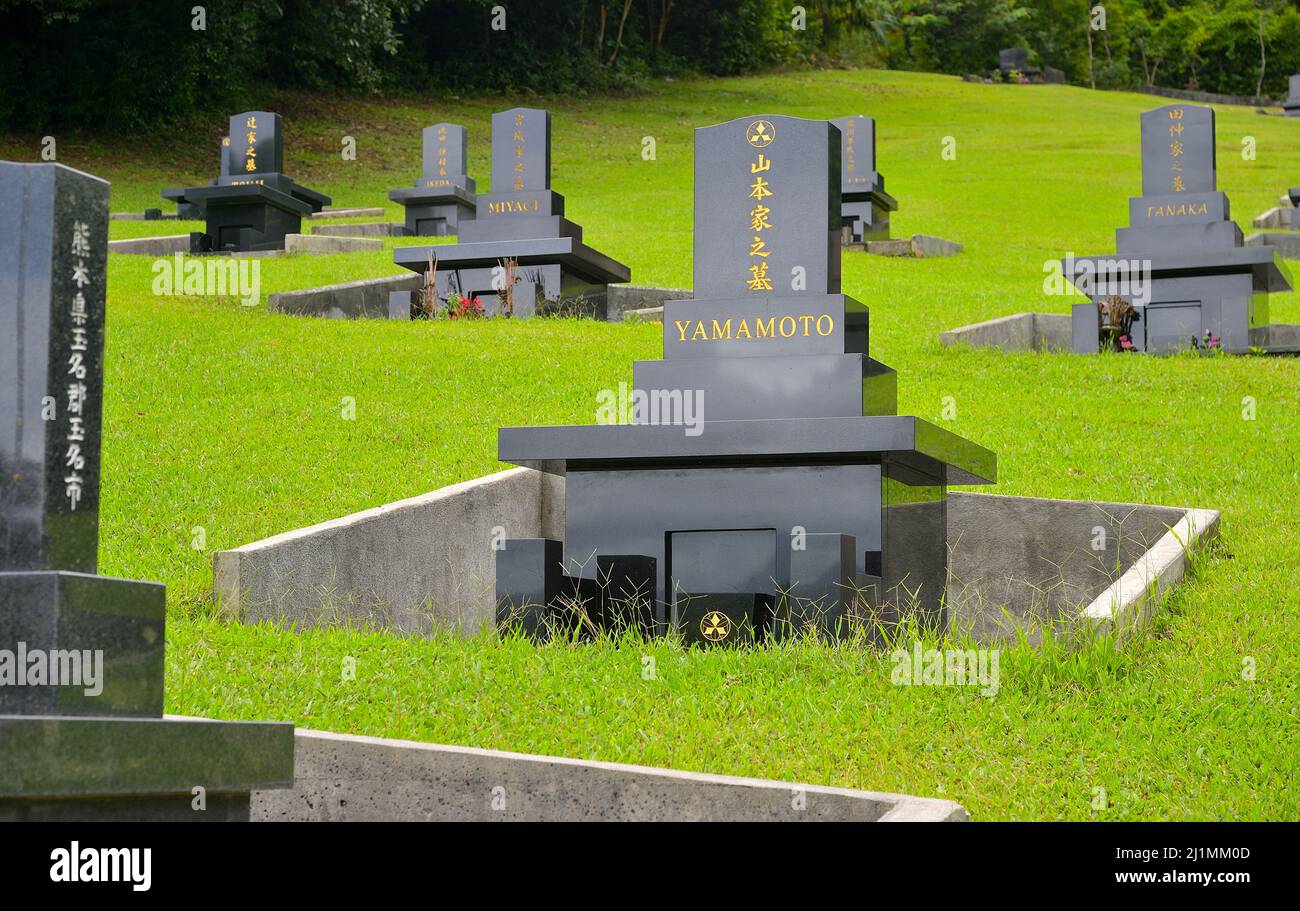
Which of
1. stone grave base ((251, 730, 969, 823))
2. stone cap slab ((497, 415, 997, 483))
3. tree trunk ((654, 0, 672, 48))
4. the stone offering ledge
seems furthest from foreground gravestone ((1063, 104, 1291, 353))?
tree trunk ((654, 0, 672, 48))

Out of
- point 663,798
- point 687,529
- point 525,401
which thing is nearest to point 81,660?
point 663,798

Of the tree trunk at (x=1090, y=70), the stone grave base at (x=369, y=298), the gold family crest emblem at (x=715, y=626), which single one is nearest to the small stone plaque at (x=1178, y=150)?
the stone grave base at (x=369, y=298)

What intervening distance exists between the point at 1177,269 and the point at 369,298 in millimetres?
10926

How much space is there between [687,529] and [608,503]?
0.50 meters

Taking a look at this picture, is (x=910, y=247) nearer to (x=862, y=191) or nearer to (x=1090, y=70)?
(x=862, y=191)

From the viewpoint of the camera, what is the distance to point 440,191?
2970 centimetres

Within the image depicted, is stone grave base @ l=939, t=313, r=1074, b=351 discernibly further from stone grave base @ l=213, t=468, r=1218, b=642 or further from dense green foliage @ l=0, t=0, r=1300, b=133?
dense green foliage @ l=0, t=0, r=1300, b=133

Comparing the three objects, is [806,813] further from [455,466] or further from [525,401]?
[525,401]

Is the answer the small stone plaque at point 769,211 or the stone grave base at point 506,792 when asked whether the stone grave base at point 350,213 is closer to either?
the small stone plaque at point 769,211

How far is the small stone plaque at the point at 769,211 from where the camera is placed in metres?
8.51

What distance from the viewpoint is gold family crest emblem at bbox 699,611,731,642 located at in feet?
24.3

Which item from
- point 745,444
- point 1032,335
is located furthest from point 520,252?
point 745,444

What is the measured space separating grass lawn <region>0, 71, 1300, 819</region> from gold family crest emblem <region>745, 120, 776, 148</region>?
129 inches
